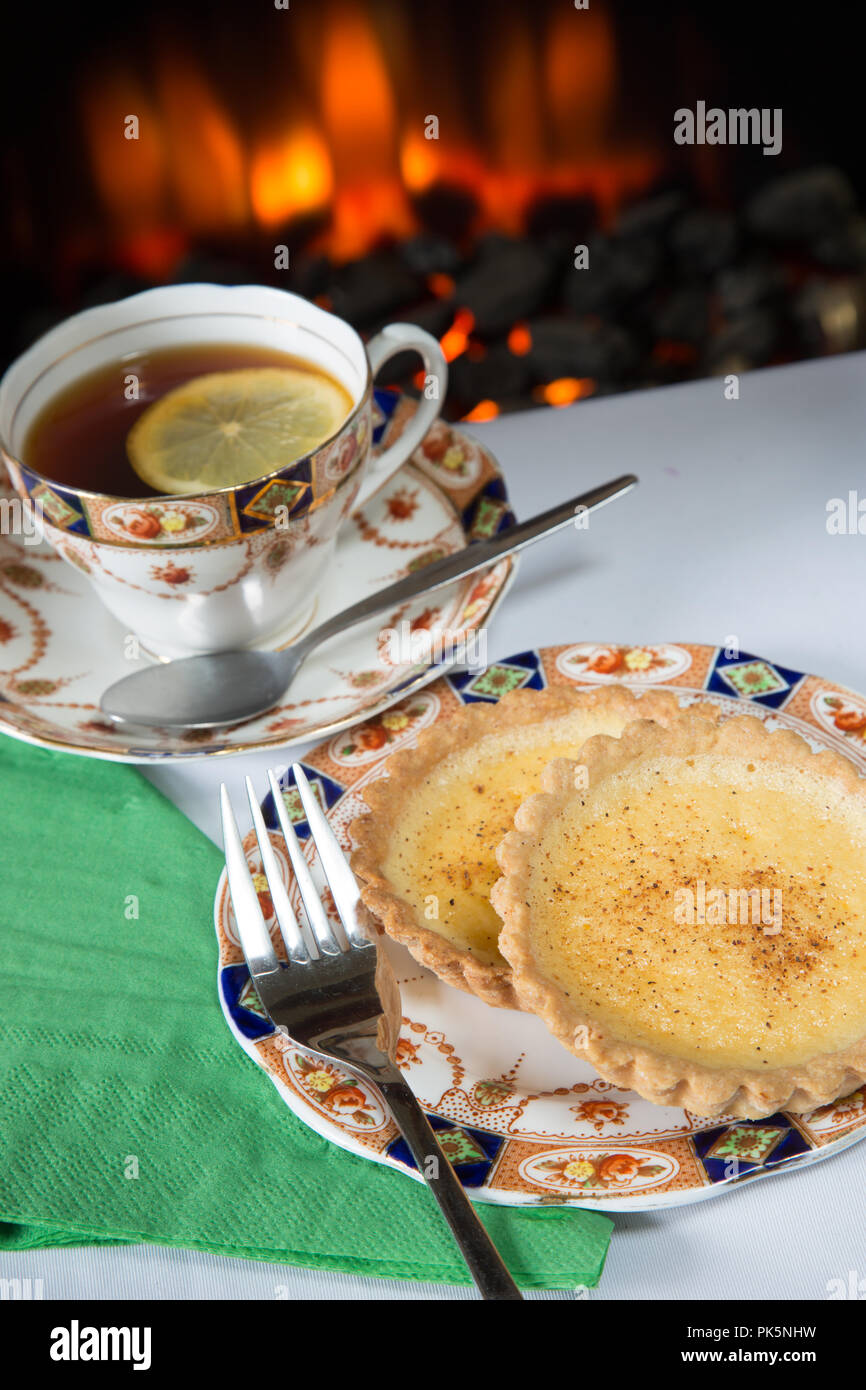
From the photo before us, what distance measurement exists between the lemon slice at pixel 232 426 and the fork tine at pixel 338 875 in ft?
1.31

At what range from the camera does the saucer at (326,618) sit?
1.39 m

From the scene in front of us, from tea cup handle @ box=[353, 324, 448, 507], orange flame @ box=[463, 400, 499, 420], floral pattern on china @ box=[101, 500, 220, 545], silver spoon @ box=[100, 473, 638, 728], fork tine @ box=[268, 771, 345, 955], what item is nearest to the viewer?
fork tine @ box=[268, 771, 345, 955]

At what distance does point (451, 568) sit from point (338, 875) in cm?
47

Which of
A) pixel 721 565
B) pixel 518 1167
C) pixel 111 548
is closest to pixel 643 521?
pixel 721 565

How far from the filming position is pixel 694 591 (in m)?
1.68

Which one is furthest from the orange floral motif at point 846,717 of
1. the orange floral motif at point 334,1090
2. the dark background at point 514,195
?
the dark background at point 514,195

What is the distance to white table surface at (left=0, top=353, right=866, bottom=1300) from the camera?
1.04 meters

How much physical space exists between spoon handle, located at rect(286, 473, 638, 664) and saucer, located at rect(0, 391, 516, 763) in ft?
0.09

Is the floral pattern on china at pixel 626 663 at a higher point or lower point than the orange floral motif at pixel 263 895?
higher
